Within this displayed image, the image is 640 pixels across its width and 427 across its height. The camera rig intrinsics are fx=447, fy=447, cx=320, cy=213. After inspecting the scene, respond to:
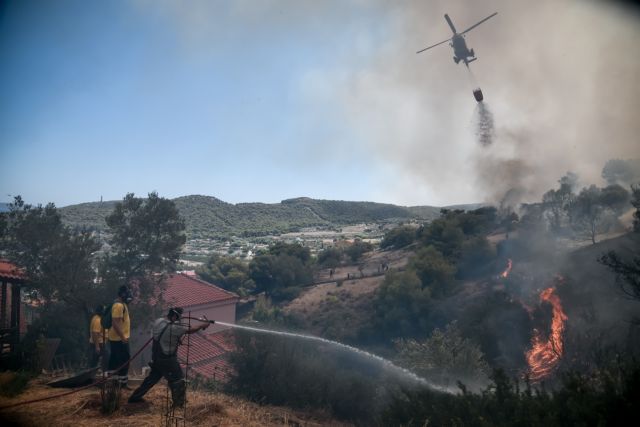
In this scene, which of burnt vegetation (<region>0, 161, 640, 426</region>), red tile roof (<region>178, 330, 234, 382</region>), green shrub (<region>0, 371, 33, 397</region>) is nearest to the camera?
burnt vegetation (<region>0, 161, 640, 426</region>)

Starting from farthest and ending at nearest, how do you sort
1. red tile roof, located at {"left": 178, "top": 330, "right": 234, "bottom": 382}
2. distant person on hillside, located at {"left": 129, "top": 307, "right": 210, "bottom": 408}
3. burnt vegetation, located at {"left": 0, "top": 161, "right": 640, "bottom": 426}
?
red tile roof, located at {"left": 178, "top": 330, "right": 234, "bottom": 382} → burnt vegetation, located at {"left": 0, "top": 161, "right": 640, "bottom": 426} → distant person on hillside, located at {"left": 129, "top": 307, "right": 210, "bottom": 408}

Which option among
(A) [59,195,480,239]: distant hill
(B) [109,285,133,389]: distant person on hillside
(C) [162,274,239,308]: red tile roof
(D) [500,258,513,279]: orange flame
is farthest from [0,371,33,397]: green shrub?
(A) [59,195,480,239]: distant hill

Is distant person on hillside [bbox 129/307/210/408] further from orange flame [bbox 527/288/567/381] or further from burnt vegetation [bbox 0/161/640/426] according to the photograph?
orange flame [bbox 527/288/567/381]

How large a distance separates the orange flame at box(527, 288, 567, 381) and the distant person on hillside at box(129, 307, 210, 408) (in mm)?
14341

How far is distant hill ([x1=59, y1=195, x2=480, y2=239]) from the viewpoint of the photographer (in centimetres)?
8525

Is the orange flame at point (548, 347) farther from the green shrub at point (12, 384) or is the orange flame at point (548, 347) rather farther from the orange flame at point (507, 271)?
the green shrub at point (12, 384)

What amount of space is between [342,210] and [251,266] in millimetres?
61315

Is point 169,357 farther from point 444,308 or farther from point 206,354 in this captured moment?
point 444,308

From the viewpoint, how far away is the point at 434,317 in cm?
2909

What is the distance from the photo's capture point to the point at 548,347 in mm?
20641

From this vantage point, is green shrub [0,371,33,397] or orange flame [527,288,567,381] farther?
orange flame [527,288,567,381]

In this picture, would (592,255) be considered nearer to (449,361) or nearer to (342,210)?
(449,361)

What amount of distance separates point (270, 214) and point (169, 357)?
92.1 meters

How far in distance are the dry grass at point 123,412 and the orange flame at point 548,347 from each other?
12725mm
